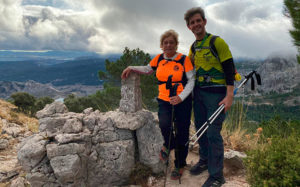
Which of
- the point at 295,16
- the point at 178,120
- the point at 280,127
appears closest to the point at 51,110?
the point at 178,120

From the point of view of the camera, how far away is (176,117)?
4066mm

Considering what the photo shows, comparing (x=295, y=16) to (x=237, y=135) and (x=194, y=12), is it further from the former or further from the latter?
(x=194, y=12)

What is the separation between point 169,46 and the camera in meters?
3.76

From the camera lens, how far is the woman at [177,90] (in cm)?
374

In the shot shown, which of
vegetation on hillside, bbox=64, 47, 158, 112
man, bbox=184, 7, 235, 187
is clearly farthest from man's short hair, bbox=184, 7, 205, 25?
vegetation on hillside, bbox=64, 47, 158, 112

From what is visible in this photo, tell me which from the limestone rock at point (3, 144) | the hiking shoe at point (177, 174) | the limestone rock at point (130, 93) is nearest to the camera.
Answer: the hiking shoe at point (177, 174)

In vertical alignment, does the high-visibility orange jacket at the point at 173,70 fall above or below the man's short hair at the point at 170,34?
below

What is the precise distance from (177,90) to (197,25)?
1243 millimetres

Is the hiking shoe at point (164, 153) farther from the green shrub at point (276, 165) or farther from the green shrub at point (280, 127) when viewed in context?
the green shrub at point (280, 127)

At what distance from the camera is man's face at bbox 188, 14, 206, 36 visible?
11.3ft

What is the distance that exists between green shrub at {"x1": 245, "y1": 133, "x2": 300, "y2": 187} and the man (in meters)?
0.63

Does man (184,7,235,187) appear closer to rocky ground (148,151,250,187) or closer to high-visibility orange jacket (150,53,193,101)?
high-visibility orange jacket (150,53,193,101)

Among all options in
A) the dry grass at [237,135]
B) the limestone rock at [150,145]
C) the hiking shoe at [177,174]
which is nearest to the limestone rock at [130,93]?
the limestone rock at [150,145]

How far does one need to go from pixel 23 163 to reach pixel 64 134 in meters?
0.99
